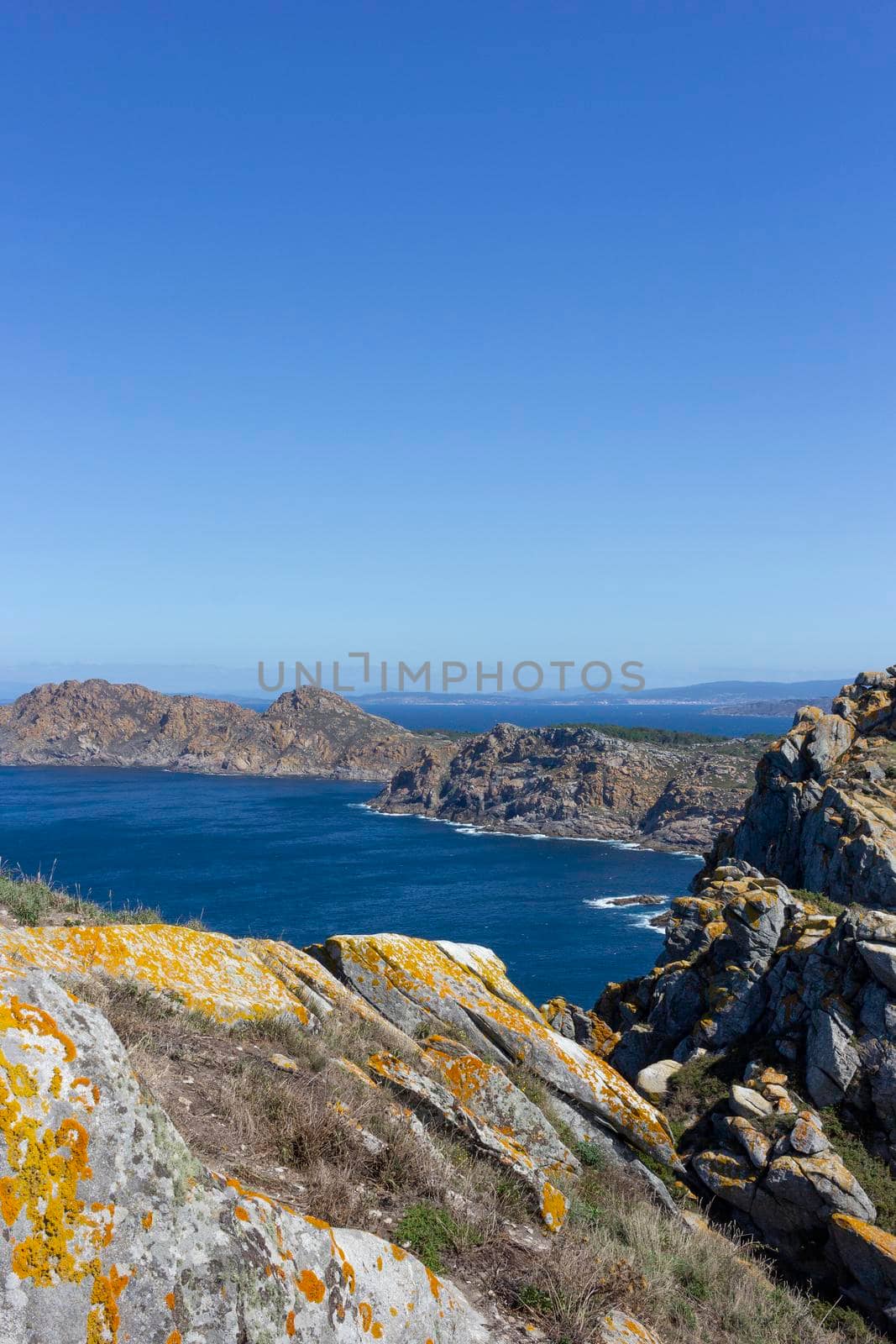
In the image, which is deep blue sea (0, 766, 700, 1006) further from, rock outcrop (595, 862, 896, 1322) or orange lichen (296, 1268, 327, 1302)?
orange lichen (296, 1268, 327, 1302)

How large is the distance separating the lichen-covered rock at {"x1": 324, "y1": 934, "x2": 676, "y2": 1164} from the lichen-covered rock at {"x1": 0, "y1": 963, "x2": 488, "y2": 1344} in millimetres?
8200

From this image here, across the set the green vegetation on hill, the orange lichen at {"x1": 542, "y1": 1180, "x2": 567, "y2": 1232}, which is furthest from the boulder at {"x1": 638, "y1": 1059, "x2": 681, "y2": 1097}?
the green vegetation on hill

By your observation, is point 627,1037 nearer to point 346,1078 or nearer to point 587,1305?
point 346,1078

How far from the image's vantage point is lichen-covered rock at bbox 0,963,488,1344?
309cm

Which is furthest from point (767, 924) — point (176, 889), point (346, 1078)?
point (176, 889)

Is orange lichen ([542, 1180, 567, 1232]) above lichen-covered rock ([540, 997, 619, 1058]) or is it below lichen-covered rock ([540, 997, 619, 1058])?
above

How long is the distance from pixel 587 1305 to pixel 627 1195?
237 inches

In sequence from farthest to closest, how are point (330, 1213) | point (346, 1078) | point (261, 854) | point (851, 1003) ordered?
point (261, 854), point (851, 1003), point (346, 1078), point (330, 1213)

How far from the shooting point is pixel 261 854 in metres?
97.9

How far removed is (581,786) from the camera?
130 metres

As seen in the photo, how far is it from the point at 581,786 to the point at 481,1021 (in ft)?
396

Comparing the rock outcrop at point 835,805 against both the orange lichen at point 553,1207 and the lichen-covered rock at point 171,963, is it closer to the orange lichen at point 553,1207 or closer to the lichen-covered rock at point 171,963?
the orange lichen at point 553,1207

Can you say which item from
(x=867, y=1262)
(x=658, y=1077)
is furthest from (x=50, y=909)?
(x=658, y=1077)

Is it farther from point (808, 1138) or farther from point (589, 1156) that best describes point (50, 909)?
point (808, 1138)
